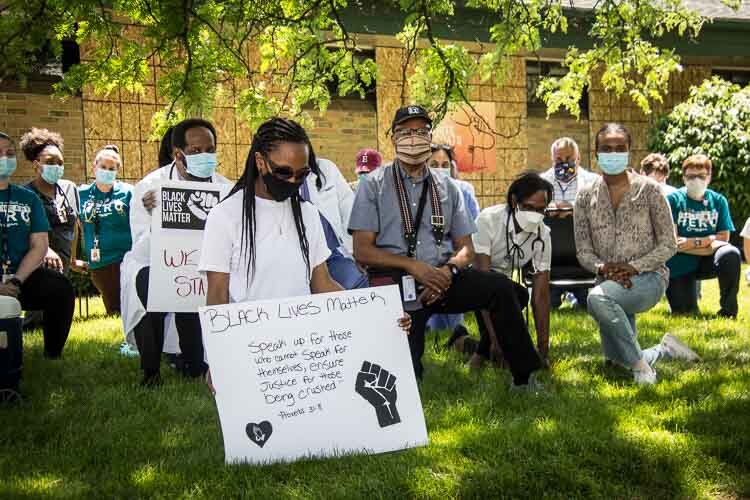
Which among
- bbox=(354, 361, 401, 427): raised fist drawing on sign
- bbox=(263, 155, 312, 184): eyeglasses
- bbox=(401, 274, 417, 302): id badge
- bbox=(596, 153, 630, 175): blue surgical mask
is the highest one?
bbox=(596, 153, 630, 175): blue surgical mask

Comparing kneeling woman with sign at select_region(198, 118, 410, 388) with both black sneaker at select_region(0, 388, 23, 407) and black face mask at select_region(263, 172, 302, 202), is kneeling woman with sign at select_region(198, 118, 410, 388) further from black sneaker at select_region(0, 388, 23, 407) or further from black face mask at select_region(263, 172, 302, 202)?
black sneaker at select_region(0, 388, 23, 407)

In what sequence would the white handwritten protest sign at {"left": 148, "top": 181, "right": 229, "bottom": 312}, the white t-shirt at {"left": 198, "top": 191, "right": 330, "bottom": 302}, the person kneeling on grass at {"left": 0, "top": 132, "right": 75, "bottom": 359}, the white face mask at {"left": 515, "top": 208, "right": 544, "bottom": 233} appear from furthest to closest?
1. the person kneeling on grass at {"left": 0, "top": 132, "right": 75, "bottom": 359}
2. the white face mask at {"left": 515, "top": 208, "right": 544, "bottom": 233}
3. the white handwritten protest sign at {"left": 148, "top": 181, "right": 229, "bottom": 312}
4. the white t-shirt at {"left": 198, "top": 191, "right": 330, "bottom": 302}

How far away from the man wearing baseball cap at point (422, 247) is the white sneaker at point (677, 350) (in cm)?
180

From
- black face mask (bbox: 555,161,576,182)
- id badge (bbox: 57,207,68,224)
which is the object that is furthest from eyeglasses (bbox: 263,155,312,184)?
id badge (bbox: 57,207,68,224)

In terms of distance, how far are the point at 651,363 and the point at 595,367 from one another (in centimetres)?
45

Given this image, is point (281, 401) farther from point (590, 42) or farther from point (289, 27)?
point (590, 42)

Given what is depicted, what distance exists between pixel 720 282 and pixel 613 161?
3682 mm

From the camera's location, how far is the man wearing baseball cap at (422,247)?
17.9ft

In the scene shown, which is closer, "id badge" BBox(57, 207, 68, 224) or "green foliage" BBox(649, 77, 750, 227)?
"id badge" BBox(57, 207, 68, 224)

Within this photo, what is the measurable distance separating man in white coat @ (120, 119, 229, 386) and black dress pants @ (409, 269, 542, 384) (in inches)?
70.4

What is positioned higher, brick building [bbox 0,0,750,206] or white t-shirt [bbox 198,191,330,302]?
brick building [bbox 0,0,750,206]

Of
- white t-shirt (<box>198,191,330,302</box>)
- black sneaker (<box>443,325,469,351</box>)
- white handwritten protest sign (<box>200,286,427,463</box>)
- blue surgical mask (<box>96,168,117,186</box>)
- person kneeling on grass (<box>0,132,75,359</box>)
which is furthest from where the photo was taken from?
blue surgical mask (<box>96,168,117,186</box>)

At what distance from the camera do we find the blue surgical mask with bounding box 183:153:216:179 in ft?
19.9

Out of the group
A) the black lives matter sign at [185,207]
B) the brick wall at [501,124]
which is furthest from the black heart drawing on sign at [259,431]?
the brick wall at [501,124]
